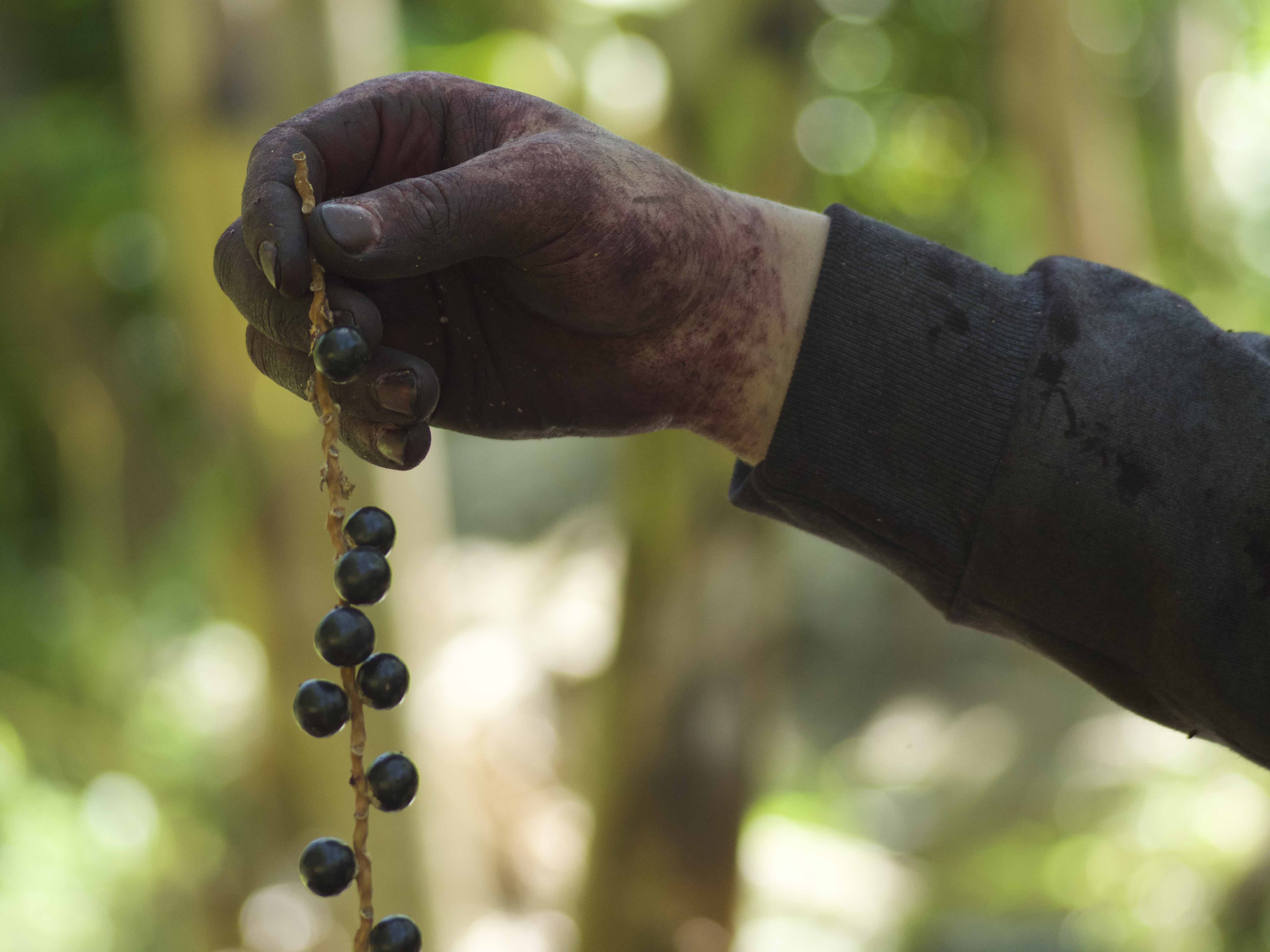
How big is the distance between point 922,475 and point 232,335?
2628mm

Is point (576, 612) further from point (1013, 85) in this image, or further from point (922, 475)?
point (922, 475)

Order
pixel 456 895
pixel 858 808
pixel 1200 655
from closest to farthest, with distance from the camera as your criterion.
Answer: pixel 1200 655
pixel 456 895
pixel 858 808

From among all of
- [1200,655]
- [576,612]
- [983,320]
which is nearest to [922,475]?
[983,320]

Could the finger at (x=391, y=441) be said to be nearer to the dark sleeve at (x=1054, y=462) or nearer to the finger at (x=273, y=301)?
the finger at (x=273, y=301)

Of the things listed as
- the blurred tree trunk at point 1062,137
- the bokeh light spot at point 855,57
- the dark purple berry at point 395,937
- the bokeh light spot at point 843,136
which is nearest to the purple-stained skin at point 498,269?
the dark purple berry at point 395,937

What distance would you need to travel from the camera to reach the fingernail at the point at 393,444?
117 cm

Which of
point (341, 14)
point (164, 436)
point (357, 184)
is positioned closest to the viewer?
point (357, 184)

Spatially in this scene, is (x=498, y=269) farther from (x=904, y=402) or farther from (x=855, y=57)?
(x=855, y=57)

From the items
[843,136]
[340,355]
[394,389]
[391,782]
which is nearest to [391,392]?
[394,389]

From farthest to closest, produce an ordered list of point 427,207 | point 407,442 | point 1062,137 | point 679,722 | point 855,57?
point 855,57 < point 1062,137 < point 679,722 < point 407,442 < point 427,207

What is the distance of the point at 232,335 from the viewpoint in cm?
330

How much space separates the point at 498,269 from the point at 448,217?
10.8 inches

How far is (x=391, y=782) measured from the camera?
1.01 m

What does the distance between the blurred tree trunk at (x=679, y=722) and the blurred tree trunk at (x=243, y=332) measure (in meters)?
0.73
